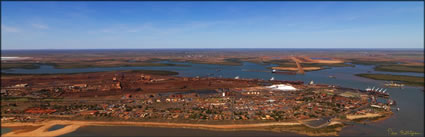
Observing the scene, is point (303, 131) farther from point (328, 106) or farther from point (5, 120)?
point (5, 120)

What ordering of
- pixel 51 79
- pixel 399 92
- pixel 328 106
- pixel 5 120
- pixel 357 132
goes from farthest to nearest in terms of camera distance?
pixel 51 79
pixel 399 92
pixel 328 106
pixel 5 120
pixel 357 132

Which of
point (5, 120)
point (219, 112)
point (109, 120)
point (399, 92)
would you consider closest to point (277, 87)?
point (219, 112)

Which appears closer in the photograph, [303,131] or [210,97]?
[303,131]

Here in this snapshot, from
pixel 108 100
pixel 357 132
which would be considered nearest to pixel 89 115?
pixel 108 100

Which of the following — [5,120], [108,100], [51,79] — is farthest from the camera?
[51,79]

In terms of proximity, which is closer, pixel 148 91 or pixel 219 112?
pixel 219 112

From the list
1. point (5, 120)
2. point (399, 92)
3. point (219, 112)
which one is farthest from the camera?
point (399, 92)

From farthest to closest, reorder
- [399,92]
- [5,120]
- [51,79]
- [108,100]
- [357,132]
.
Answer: [51,79]
[399,92]
[108,100]
[5,120]
[357,132]

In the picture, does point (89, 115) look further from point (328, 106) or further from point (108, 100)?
point (328, 106)
